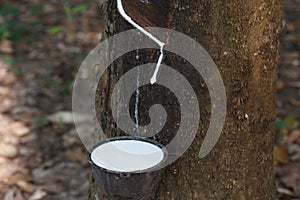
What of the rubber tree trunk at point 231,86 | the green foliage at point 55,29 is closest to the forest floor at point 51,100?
the green foliage at point 55,29

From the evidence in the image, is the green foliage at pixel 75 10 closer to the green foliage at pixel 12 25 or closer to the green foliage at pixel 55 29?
the green foliage at pixel 55 29

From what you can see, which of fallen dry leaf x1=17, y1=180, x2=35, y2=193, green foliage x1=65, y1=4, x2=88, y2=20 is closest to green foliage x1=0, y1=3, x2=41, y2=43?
green foliage x1=65, y1=4, x2=88, y2=20

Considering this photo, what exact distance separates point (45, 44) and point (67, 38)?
0.15 meters

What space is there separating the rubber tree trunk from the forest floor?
815 mm

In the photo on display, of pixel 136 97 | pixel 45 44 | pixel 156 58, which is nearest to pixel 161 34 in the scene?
pixel 156 58

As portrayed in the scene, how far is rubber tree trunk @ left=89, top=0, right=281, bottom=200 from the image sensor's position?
1349 mm

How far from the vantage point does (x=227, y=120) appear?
143 centimetres

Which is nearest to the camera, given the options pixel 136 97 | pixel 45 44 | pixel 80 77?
pixel 136 97

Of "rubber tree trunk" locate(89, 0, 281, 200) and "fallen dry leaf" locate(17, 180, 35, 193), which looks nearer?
"rubber tree trunk" locate(89, 0, 281, 200)

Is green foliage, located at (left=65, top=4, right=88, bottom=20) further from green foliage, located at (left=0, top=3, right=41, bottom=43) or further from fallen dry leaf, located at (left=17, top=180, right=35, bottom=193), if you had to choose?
fallen dry leaf, located at (left=17, top=180, right=35, bottom=193)

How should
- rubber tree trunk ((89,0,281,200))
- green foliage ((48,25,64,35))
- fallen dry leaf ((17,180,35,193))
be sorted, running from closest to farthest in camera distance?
rubber tree trunk ((89,0,281,200)) → fallen dry leaf ((17,180,35,193)) → green foliage ((48,25,64,35))

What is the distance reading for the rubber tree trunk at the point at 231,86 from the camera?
1.35m

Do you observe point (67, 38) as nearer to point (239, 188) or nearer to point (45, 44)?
point (45, 44)

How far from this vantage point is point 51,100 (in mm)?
2850
